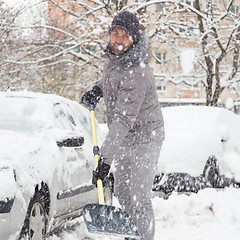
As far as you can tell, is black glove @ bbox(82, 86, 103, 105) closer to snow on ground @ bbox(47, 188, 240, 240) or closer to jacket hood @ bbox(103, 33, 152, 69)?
jacket hood @ bbox(103, 33, 152, 69)

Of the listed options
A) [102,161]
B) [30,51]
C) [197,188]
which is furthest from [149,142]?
[30,51]

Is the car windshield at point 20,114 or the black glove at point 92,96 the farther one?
the car windshield at point 20,114

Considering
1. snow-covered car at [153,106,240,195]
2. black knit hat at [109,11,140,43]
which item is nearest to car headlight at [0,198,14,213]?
black knit hat at [109,11,140,43]

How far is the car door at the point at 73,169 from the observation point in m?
4.86

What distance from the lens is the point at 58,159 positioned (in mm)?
4703

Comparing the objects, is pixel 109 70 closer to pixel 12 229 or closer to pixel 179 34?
pixel 12 229

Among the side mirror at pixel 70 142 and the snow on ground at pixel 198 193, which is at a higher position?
the side mirror at pixel 70 142

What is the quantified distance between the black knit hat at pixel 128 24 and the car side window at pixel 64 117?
1844 millimetres

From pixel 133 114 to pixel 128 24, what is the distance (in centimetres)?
65

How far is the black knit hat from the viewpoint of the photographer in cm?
358

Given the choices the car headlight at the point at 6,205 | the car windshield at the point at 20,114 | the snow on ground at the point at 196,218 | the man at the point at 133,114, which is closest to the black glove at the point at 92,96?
the man at the point at 133,114

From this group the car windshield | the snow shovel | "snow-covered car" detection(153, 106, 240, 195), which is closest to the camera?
the snow shovel

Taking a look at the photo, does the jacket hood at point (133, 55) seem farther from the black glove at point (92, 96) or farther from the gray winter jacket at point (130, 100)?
the black glove at point (92, 96)

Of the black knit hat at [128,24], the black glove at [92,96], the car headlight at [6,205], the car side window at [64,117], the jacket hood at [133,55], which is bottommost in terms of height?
the car headlight at [6,205]
